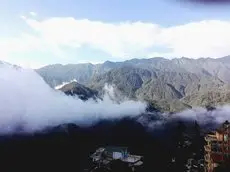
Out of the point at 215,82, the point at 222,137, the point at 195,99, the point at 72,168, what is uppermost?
the point at 215,82

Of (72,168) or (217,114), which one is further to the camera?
(217,114)

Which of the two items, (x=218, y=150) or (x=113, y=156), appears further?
(x=113, y=156)

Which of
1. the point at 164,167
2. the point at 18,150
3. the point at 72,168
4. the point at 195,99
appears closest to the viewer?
the point at 164,167

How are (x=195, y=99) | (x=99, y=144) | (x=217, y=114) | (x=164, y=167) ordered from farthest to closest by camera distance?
1. (x=195, y=99)
2. (x=217, y=114)
3. (x=99, y=144)
4. (x=164, y=167)

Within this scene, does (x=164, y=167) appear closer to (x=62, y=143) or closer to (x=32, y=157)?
(x=32, y=157)

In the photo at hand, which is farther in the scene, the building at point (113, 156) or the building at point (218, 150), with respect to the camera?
the building at point (113, 156)

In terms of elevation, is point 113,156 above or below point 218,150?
below

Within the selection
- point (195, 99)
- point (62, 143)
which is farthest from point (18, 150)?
point (195, 99)

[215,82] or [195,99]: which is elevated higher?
[215,82]

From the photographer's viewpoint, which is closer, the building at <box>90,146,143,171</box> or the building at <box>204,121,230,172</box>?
the building at <box>204,121,230,172</box>

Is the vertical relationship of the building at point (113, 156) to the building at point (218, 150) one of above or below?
below

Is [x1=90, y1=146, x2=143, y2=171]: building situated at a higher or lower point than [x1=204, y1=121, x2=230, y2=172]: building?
lower
